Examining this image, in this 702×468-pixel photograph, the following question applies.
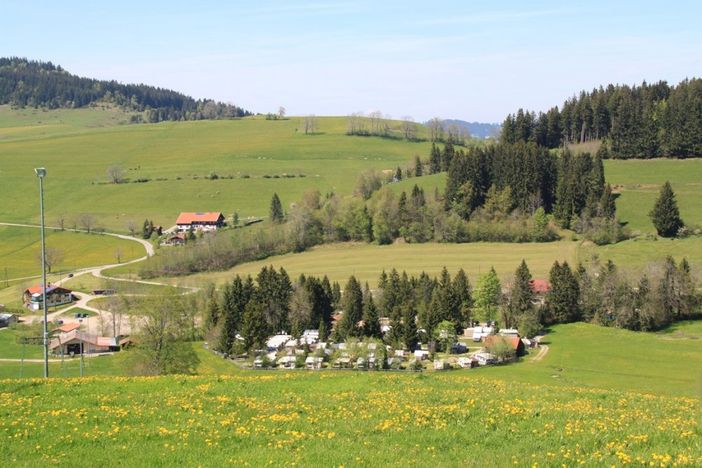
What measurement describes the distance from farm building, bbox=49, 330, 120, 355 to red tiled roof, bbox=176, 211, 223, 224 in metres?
59.7

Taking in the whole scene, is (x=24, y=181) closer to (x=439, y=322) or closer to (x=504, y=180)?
(x=504, y=180)

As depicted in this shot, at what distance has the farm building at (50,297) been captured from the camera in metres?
95.2

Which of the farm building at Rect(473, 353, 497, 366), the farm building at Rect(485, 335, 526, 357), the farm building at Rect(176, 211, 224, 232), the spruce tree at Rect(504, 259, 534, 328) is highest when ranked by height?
the farm building at Rect(176, 211, 224, 232)

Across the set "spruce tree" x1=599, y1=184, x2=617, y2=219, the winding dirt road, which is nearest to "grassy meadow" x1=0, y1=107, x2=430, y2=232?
the winding dirt road

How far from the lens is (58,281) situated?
106188 millimetres

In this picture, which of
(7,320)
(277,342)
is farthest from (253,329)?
(7,320)

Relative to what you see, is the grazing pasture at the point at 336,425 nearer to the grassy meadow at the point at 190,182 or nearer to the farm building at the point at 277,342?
the farm building at the point at 277,342

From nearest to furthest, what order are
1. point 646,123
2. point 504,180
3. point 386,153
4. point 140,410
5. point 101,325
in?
point 140,410 < point 101,325 < point 504,180 < point 646,123 < point 386,153

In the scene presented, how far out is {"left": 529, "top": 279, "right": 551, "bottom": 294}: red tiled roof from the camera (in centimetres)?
8025

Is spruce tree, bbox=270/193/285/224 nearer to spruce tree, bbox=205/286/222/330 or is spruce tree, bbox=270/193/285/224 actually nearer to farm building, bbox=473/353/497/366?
spruce tree, bbox=205/286/222/330

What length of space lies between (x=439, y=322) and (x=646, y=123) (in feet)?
259

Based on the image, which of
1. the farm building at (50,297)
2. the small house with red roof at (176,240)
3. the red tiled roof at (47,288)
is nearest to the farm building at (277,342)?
the farm building at (50,297)

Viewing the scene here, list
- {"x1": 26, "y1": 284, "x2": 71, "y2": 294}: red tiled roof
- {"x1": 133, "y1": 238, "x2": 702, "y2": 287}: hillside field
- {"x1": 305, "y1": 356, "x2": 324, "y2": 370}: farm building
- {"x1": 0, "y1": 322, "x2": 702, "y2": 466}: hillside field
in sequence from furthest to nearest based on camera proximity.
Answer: {"x1": 26, "y1": 284, "x2": 71, "y2": 294}: red tiled roof < {"x1": 133, "y1": 238, "x2": 702, "y2": 287}: hillside field < {"x1": 305, "y1": 356, "x2": 324, "y2": 370}: farm building < {"x1": 0, "y1": 322, "x2": 702, "y2": 466}: hillside field

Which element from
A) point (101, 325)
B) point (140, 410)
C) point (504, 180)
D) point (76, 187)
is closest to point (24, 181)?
point (76, 187)
